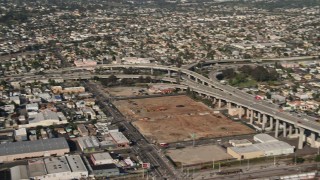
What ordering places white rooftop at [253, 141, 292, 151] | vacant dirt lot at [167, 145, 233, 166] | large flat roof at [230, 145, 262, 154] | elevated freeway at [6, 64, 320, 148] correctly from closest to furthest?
vacant dirt lot at [167, 145, 233, 166]
large flat roof at [230, 145, 262, 154]
white rooftop at [253, 141, 292, 151]
elevated freeway at [6, 64, 320, 148]

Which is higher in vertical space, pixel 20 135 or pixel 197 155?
pixel 20 135

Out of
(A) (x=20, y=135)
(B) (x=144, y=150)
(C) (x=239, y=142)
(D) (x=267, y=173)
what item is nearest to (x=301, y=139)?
(C) (x=239, y=142)

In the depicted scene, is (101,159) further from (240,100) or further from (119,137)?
(240,100)

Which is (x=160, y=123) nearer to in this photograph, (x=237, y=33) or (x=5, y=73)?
(x=5, y=73)

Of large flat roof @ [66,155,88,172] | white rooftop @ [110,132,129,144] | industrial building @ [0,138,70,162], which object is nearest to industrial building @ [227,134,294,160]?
white rooftop @ [110,132,129,144]

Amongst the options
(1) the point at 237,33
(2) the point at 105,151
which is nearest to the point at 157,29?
(1) the point at 237,33

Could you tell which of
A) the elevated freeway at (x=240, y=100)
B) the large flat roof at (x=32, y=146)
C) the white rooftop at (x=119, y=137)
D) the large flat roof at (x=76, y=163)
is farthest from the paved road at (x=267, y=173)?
the large flat roof at (x=32, y=146)

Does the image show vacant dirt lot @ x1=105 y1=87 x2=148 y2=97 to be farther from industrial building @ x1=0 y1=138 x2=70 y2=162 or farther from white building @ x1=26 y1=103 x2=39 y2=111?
industrial building @ x1=0 y1=138 x2=70 y2=162
